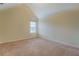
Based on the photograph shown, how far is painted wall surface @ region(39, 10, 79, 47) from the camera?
3.65 ft

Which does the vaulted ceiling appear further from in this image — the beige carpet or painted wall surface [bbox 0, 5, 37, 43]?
the beige carpet

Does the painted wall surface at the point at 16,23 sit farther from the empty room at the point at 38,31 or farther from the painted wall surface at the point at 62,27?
the painted wall surface at the point at 62,27

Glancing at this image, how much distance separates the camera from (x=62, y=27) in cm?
115

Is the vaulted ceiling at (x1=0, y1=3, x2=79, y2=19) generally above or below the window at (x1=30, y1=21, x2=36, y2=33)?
above

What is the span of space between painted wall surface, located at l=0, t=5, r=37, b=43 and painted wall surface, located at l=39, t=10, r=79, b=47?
0.41 feet

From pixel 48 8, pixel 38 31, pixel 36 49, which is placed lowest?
pixel 36 49

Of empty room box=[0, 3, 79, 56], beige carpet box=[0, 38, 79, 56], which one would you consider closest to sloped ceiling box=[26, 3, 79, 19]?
empty room box=[0, 3, 79, 56]

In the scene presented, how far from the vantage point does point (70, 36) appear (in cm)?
112

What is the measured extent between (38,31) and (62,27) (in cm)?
25

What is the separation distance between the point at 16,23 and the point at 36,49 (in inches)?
13.2

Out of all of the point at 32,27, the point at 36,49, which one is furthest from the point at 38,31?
the point at 36,49

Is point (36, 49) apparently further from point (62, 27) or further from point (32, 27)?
point (62, 27)

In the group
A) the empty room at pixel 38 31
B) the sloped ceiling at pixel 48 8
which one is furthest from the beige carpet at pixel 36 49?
the sloped ceiling at pixel 48 8

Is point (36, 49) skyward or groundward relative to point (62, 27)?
groundward
